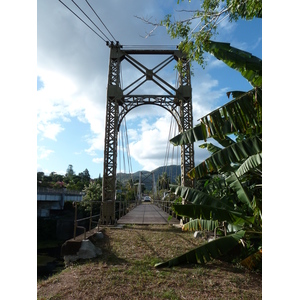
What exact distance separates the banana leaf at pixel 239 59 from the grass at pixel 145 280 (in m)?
3.06

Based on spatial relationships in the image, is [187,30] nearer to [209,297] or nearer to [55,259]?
[209,297]

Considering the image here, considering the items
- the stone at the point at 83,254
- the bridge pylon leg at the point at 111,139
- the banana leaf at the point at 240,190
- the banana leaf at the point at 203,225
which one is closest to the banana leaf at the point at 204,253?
the banana leaf at the point at 240,190

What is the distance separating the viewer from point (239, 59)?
13.6 feet

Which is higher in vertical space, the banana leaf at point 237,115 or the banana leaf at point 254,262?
the banana leaf at point 237,115

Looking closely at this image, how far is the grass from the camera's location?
9.54ft

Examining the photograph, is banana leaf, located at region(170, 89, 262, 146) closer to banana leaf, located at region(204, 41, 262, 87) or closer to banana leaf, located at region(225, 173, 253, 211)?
banana leaf, located at region(204, 41, 262, 87)

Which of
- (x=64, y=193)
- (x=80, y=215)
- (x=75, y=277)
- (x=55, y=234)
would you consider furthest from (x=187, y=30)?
(x=64, y=193)

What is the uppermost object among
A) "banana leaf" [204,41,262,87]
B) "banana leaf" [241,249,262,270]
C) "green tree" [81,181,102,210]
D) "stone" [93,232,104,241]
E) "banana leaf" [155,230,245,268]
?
"banana leaf" [204,41,262,87]

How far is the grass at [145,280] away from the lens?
9.54ft

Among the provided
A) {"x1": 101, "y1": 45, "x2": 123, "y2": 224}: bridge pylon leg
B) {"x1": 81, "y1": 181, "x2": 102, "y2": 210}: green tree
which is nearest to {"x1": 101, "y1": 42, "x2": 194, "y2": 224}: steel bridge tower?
{"x1": 101, "y1": 45, "x2": 123, "y2": 224}: bridge pylon leg

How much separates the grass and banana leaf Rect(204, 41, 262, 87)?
306cm

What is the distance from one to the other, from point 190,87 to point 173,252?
610cm

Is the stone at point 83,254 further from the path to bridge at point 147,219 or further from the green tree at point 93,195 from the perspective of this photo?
the green tree at point 93,195
